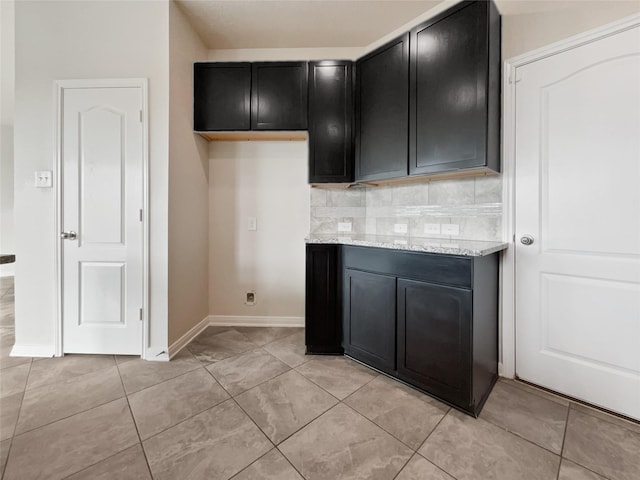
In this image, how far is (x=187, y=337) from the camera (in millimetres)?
2336

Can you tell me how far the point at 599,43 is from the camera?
1500mm

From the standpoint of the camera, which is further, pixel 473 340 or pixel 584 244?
pixel 584 244

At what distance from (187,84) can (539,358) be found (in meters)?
3.40

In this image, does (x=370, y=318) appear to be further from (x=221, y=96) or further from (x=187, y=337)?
(x=221, y=96)

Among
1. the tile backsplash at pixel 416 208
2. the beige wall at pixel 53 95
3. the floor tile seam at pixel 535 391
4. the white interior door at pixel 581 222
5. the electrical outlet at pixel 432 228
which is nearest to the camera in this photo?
the white interior door at pixel 581 222

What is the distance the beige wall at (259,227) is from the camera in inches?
106

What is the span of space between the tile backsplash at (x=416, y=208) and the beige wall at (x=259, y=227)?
0.90 ft

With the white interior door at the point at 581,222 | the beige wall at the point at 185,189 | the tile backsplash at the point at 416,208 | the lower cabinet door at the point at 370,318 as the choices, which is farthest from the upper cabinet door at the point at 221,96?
the white interior door at the point at 581,222

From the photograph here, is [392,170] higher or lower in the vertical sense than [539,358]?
higher

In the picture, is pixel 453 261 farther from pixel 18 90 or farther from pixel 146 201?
pixel 18 90

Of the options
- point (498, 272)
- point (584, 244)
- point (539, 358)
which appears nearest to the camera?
point (584, 244)

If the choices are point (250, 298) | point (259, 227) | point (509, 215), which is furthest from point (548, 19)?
point (250, 298)

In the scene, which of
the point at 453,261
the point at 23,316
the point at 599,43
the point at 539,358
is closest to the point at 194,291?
the point at 23,316

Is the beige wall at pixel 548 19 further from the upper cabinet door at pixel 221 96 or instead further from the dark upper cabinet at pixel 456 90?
the upper cabinet door at pixel 221 96
